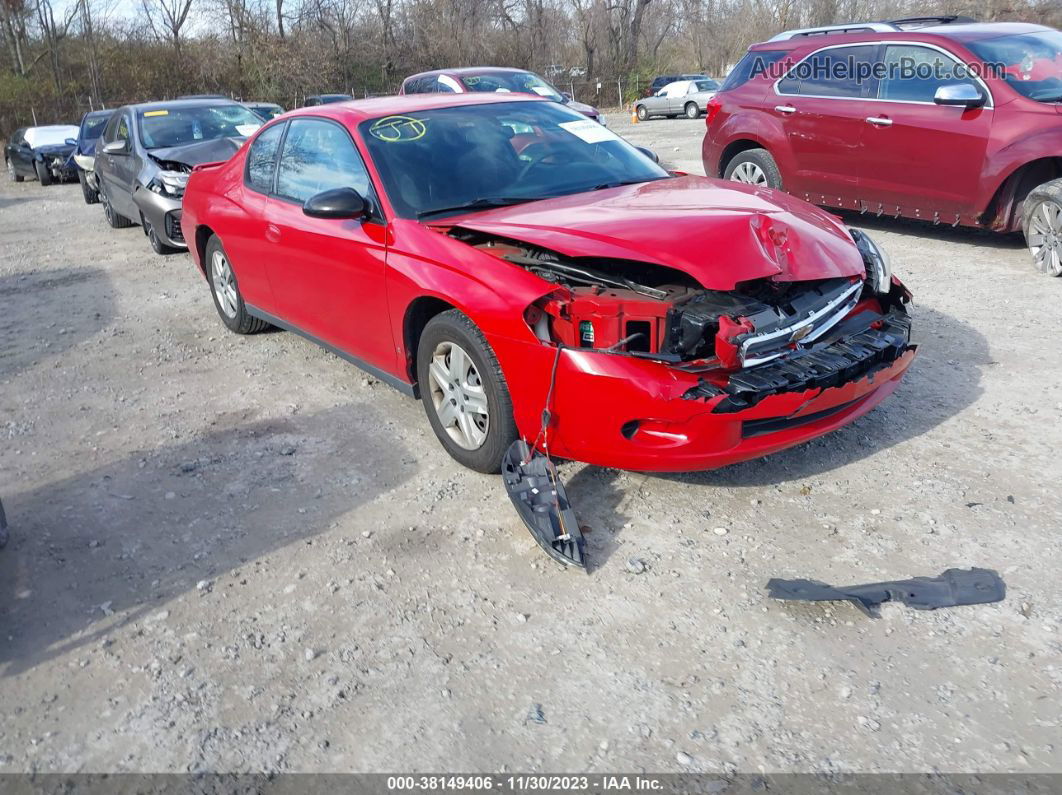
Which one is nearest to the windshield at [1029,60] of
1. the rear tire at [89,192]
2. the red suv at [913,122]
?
the red suv at [913,122]

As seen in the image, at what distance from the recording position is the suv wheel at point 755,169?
9188 mm

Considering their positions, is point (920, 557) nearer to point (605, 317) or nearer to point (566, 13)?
point (605, 317)

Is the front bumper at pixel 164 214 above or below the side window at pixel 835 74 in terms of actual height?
below

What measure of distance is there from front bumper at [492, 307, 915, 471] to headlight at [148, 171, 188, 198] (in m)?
7.46

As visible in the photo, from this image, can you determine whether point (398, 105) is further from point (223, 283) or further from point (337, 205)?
point (223, 283)

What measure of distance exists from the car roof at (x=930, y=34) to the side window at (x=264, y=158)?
5662 millimetres

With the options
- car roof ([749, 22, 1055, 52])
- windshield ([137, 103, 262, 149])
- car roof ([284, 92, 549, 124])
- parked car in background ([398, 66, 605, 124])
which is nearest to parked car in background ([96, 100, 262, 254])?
windshield ([137, 103, 262, 149])

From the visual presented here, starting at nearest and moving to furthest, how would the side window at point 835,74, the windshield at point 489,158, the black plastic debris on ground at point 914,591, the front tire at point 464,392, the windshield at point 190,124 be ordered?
the black plastic debris on ground at point 914,591, the front tire at point 464,392, the windshield at point 489,158, the side window at point 835,74, the windshield at point 190,124

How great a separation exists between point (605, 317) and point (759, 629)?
4.30 ft

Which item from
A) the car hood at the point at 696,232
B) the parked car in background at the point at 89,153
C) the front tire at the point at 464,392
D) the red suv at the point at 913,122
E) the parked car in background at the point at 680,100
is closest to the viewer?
the car hood at the point at 696,232

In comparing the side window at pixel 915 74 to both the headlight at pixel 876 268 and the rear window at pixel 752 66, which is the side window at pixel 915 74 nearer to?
the rear window at pixel 752 66

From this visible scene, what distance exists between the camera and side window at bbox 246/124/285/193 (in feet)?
18.6

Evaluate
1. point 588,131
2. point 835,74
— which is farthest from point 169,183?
point 835,74

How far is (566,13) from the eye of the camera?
46344 mm
